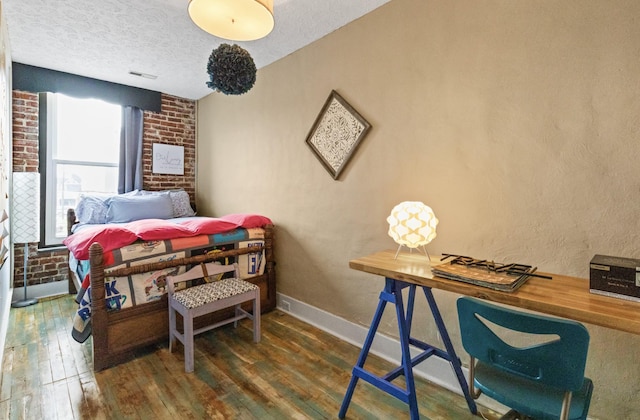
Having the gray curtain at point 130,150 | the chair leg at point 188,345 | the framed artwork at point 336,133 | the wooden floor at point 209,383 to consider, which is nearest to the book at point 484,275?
the wooden floor at point 209,383

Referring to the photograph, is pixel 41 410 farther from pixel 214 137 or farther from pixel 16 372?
pixel 214 137

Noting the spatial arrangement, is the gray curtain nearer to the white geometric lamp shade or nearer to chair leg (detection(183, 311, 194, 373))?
chair leg (detection(183, 311, 194, 373))

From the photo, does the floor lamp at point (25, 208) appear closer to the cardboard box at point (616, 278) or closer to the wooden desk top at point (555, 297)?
the wooden desk top at point (555, 297)

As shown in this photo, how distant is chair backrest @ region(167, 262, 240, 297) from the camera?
7.02 feet

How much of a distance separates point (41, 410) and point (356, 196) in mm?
2173

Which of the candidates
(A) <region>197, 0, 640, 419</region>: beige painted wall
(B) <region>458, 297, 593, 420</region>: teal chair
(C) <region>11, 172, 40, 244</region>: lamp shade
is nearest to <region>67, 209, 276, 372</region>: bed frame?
(A) <region>197, 0, 640, 419</region>: beige painted wall

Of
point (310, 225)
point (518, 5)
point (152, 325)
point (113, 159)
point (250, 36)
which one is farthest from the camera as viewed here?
point (113, 159)

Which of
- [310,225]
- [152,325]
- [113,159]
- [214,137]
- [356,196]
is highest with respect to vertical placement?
[214,137]

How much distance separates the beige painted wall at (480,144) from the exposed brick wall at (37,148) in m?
2.00

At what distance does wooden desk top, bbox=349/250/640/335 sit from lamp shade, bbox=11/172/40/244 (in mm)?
3261

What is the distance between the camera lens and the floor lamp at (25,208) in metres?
2.81

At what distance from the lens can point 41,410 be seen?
62.2 inches

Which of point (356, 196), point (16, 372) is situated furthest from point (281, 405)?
point (16, 372)

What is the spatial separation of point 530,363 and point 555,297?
0.23m
